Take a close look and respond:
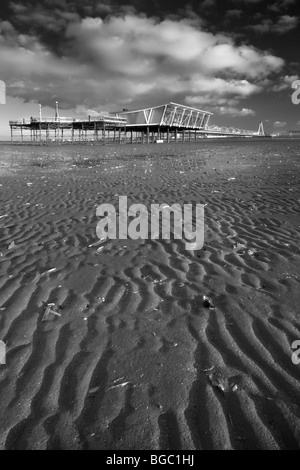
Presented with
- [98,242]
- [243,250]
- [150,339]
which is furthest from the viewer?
[98,242]

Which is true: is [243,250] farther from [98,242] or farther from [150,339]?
[150,339]

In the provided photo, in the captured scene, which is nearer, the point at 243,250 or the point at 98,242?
the point at 243,250

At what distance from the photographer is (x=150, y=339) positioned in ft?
11.2

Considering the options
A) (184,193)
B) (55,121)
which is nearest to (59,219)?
(184,193)

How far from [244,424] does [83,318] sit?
2.05 metres

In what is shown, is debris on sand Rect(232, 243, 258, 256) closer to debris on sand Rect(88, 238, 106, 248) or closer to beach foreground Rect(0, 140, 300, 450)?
beach foreground Rect(0, 140, 300, 450)

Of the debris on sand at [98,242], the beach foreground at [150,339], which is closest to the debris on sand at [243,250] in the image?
the beach foreground at [150,339]

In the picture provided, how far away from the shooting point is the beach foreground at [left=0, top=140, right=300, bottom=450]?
245cm

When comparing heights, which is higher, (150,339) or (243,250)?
(243,250)

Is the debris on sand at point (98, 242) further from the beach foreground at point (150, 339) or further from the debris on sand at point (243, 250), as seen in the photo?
the debris on sand at point (243, 250)

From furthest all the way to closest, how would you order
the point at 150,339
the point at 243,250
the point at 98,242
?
the point at 98,242, the point at 243,250, the point at 150,339

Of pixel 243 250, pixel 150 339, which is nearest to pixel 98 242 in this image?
pixel 243 250

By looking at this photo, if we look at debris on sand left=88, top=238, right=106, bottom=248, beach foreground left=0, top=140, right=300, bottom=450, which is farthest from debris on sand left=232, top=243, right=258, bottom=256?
debris on sand left=88, top=238, right=106, bottom=248
